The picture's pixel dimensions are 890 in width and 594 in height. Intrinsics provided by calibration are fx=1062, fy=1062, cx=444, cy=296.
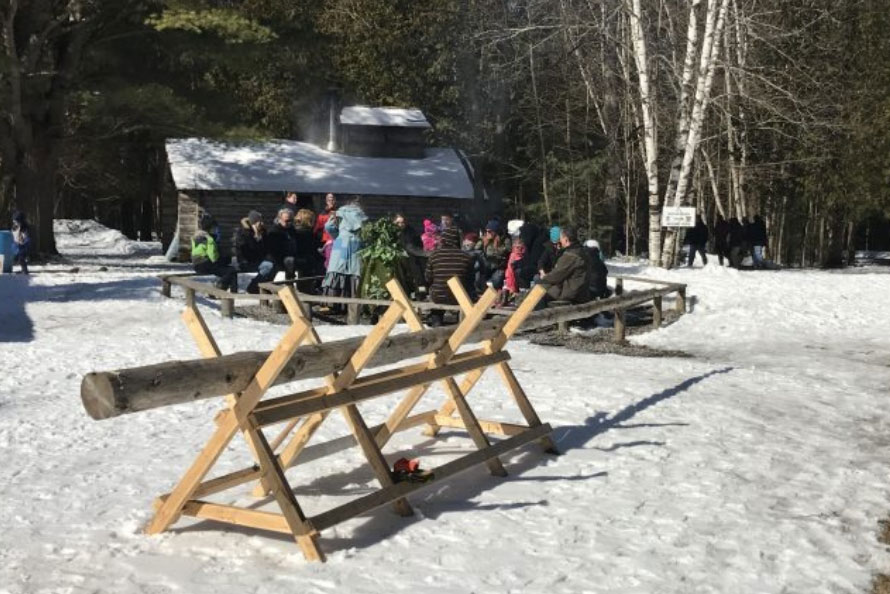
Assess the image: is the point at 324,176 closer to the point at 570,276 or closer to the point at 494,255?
the point at 494,255

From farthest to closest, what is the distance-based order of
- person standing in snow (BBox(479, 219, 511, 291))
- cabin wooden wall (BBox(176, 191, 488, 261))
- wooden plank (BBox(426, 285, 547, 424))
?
cabin wooden wall (BBox(176, 191, 488, 261)) → person standing in snow (BBox(479, 219, 511, 291)) → wooden plank (BBox(426, 285, 547, 424))

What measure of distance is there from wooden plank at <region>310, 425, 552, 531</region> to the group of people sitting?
6989 mm

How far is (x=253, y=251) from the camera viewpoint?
1689cm

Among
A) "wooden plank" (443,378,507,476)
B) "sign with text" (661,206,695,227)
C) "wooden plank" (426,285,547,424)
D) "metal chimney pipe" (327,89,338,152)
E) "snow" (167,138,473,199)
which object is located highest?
"metal chimney pipe" (327,89,338,152)

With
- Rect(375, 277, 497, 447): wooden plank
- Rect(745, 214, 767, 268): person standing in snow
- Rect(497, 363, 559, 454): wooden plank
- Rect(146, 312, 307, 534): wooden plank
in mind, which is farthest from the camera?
Rect(745, 214, 767, 268): person standing in snow

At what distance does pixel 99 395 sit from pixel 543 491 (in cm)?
314

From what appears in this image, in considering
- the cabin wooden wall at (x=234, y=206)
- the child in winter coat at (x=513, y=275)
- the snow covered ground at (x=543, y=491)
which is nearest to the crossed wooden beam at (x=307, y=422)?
the snow covered ground at (x=543, y=491)

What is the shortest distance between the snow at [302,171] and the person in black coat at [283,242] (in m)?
13.6

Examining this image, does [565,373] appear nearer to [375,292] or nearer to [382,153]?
[375,292]

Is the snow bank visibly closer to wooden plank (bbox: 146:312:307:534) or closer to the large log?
the large log

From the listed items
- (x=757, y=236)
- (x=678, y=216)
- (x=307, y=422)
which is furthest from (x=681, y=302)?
(x=757, y=236)

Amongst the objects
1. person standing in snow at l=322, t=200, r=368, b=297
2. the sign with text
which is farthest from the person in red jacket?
the sign with text

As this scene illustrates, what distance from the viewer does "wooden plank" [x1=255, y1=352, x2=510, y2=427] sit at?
5324mm

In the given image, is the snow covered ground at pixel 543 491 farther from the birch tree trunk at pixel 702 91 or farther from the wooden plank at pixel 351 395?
the birch tree trunk at pixel 702 91
